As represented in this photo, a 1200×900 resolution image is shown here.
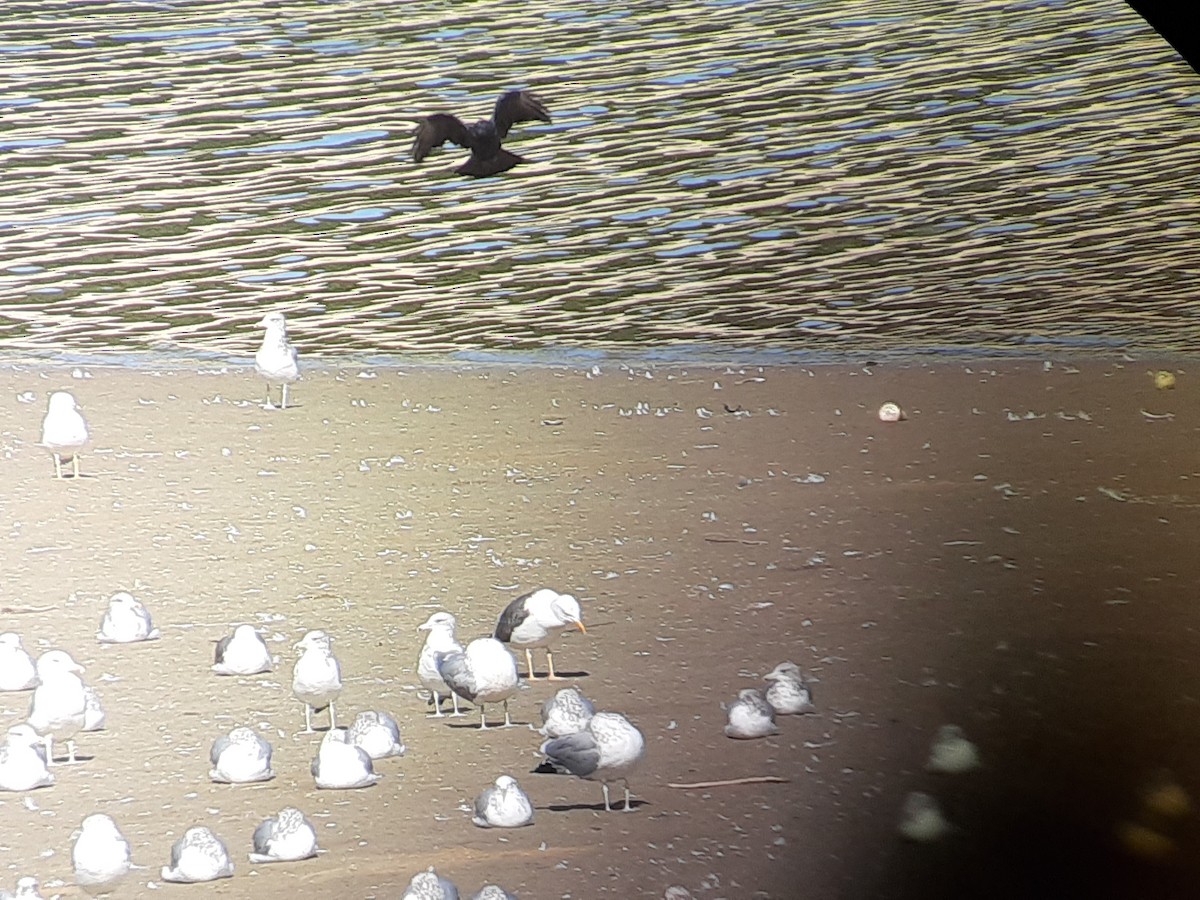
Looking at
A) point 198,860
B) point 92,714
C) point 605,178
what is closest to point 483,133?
point 605,178

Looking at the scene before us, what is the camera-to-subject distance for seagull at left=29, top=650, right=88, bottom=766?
1112 millimetres

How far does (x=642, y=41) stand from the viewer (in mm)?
1579

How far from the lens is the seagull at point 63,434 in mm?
1346

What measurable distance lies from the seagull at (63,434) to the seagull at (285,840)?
1.62ft

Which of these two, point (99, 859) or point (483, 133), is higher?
point (483, 133)

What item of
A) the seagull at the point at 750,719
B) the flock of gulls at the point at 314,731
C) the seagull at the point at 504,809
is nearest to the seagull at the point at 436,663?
the flock of gulls at the point at 314,731

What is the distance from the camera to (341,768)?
1080 mm

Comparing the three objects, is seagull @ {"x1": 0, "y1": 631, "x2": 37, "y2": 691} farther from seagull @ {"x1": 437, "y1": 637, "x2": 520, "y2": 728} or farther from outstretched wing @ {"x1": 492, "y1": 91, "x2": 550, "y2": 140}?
outstretched wing @ {"x1": 492, "y1": 91, "x2": 550, "y2": 140}

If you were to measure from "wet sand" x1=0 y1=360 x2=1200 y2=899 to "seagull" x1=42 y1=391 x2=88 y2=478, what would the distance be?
0.04 feet

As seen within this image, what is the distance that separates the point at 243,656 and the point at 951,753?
24.2 inches

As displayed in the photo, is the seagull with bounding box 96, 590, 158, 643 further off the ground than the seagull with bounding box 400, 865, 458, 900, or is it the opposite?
the seagull with bounding box 96, 590, 158, 643

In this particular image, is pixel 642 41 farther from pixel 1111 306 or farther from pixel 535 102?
pixel 1111 306

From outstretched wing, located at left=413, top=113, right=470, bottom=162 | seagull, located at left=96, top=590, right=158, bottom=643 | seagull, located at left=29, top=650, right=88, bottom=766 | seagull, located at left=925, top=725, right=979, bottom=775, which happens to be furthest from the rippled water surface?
seagull, located at left=925, top=725, right=979, bottom=775

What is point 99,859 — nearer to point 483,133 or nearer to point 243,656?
point 243,656
